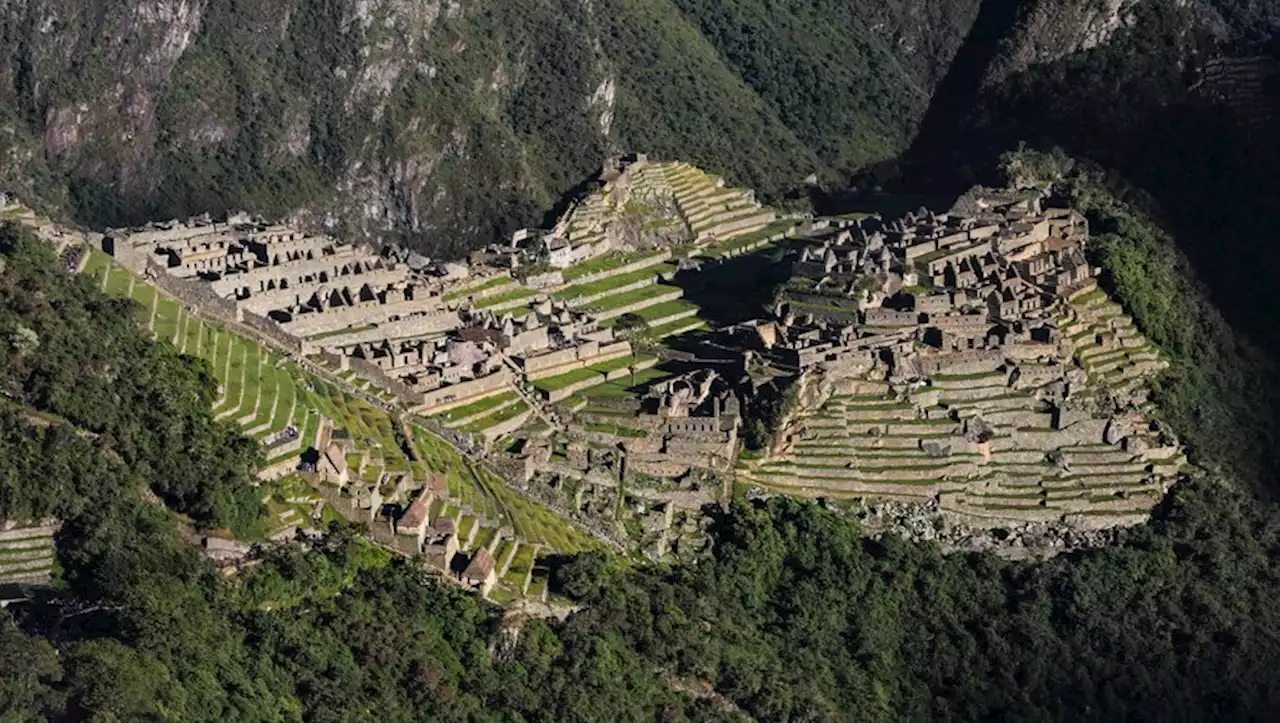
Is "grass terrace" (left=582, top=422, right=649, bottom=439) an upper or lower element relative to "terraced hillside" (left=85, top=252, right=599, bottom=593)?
upper

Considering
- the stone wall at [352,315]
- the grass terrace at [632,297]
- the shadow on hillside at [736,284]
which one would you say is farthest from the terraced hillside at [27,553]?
the grass terrace at [632,297]

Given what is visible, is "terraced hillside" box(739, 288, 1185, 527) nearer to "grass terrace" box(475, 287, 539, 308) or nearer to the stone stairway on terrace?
the stone stairway on terrace

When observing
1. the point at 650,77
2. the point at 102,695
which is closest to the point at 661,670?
the point at 102,695

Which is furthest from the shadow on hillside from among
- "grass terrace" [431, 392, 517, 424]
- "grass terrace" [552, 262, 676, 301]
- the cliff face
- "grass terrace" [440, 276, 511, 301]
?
the cliff face

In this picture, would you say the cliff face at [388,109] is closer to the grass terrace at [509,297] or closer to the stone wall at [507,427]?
the grass terrace at [509,297]

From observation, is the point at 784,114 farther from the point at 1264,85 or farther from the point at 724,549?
the point at 724,549

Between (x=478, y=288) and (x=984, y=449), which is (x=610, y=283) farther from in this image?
(x=984, y=449)
